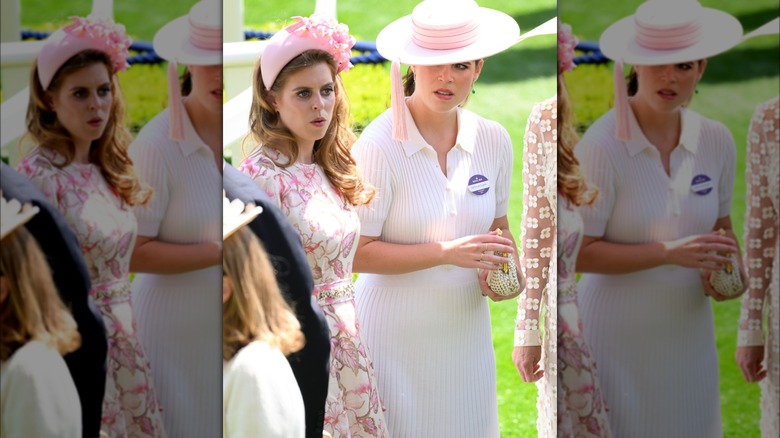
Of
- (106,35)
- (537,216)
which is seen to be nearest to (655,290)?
(537,216)

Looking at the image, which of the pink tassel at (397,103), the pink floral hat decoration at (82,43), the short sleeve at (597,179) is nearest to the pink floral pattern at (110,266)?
the pink floral hat decoration at (82,43)

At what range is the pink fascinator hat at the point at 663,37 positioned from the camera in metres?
3.73

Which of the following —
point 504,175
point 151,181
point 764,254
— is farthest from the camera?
point 504,175

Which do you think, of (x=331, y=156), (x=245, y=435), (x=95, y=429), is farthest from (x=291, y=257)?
(x=95, y=429)

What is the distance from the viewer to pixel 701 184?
12.5 feet

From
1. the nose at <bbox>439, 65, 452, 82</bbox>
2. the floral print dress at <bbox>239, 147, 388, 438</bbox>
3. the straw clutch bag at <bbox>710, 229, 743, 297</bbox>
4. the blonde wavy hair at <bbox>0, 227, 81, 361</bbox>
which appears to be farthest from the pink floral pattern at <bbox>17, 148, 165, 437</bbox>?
the straw clutch bag at <bbox>710, 229, 743, 297</bbox>

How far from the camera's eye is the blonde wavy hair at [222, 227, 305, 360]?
369 cm

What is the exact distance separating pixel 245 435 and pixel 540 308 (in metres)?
1.32

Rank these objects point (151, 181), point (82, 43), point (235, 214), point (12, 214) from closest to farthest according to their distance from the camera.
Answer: point (12, 214)
point (82, 43)
point (151, 181)
point (235, 214)

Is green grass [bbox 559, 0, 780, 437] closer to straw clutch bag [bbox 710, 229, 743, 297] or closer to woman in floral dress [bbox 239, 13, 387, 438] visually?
straw clutch bag [bbox 710, 229, 743, 297]

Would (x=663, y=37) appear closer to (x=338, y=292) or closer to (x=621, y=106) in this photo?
(x=621, y=106)

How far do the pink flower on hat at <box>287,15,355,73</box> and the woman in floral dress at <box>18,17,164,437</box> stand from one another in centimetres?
68

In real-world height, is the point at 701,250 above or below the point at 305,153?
below

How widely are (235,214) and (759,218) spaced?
1920 mm
